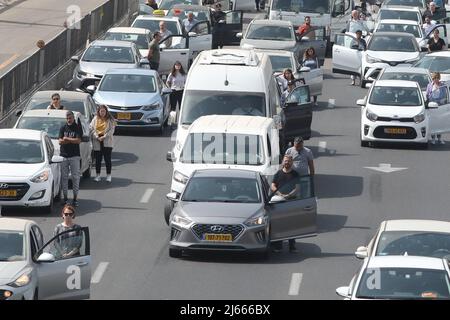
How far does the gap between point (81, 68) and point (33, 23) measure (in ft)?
59.6

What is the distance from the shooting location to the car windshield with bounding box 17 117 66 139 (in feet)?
120

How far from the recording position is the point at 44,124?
121ft

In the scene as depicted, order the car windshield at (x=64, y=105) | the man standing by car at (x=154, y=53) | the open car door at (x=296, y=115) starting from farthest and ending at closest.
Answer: the man standing by car at (x=154, y=53) → the car windshield at (x=64, y=105) → the open car door at (x=296, y=115)

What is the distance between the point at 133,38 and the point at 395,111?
13.0 meters

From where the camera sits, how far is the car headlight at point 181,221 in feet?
94.0

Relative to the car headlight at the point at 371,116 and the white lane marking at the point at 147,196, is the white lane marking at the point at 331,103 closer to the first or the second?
the car headlight at the point at 371,116

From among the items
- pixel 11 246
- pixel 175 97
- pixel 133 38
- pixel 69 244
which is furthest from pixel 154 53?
pixel 11 246

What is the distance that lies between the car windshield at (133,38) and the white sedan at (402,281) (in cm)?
3008

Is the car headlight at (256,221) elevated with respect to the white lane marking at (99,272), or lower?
elevated

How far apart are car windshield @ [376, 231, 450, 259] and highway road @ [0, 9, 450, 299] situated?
1505mm

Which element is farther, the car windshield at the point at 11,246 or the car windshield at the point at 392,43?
the car windshield at the point at 392,43

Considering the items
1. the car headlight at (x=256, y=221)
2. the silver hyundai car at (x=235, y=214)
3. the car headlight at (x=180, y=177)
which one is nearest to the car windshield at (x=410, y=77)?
the car headlight at (x=180, y=177)
